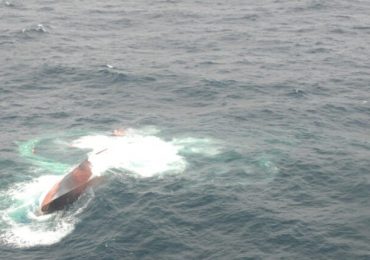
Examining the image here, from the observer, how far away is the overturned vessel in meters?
116

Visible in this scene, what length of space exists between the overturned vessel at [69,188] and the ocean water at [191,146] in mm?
1660

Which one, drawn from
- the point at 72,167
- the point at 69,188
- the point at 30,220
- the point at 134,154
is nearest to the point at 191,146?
the point at 134,154

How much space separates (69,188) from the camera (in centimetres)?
11956

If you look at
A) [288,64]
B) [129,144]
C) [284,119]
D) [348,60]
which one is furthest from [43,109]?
[348,60]

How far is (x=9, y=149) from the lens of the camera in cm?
13725

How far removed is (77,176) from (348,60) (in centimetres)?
9430

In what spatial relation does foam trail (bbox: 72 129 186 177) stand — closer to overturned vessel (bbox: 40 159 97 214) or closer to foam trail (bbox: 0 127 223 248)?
foam trail (bbox: 0 127 223 248)

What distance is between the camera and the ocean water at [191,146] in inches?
4156

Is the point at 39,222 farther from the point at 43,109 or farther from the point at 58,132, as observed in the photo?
the point at 43,109

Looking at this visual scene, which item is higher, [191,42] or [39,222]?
[191,42]

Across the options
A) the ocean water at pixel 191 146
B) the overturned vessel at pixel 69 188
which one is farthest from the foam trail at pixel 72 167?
the overturned vessel at pixel 69 188

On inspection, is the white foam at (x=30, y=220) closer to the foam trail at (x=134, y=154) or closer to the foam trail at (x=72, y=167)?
the foam trail at (x=72, y=167)

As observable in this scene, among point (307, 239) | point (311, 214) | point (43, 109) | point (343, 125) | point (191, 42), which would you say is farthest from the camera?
point (191, 42)

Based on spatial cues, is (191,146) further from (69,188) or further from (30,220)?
(30,220)
